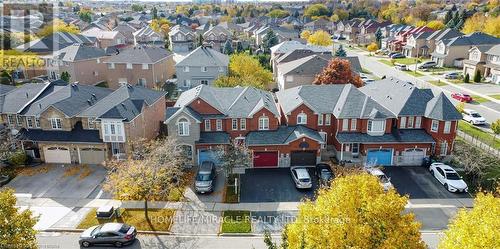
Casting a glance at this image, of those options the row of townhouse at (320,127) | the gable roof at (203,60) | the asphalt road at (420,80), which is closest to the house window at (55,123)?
the row of townhouse at (320,127)

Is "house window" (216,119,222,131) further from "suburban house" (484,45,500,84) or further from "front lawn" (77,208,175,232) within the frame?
"suburban house" (484,45,500,84)

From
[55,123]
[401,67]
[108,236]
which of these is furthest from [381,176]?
[401,67]

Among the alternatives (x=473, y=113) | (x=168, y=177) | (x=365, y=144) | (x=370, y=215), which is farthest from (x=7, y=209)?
(x=473, y=113)

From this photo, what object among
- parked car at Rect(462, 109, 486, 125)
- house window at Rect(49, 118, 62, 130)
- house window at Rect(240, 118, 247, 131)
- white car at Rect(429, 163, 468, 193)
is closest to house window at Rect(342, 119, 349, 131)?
white car at Rect(429, 163, 468, 193)

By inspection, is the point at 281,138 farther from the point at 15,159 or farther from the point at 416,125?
the point at 15,159

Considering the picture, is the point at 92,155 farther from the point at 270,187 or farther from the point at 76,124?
the point at 270,187

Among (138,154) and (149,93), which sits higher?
(149,93)
